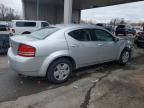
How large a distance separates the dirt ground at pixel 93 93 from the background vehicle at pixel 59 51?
1.48ft

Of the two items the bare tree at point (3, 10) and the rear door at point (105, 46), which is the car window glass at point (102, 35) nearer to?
the rear door at point (105, 46)

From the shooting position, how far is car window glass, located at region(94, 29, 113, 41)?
591cm

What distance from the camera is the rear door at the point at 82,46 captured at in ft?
16.9

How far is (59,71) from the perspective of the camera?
4.96m

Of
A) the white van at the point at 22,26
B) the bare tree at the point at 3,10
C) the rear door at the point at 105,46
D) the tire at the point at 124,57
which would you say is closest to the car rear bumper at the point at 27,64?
the rear door at the point at 105,46

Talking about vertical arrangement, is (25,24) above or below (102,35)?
above

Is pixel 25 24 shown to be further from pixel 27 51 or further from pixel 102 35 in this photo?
pixel 27 51

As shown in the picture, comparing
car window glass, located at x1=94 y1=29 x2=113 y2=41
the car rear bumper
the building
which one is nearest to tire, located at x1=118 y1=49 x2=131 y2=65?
car window glass, located at x1=94 y1=29 x2=113 y2=41

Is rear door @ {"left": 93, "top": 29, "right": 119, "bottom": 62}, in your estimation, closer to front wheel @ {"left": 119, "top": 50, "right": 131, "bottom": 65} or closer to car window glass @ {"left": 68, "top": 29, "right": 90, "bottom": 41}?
car window glass @ {"left": 68, "top": 29, "right": 90, "bottom": 41}

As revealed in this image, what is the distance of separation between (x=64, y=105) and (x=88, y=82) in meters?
1.47

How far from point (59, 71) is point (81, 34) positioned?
4.36 ft

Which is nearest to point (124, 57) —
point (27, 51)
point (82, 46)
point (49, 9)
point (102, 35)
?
point (102, 35)

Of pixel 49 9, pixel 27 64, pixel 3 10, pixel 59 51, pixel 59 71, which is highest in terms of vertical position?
pixel 3 10

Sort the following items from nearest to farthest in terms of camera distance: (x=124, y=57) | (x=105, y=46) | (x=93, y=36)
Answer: (x=93, y=36) → (x=105, y=46) → (x=124, y=57)
